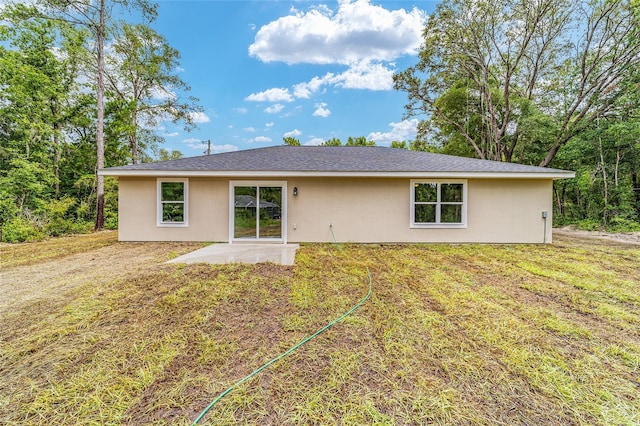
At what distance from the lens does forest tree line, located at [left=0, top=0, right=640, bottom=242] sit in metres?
11.2

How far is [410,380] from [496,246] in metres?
7.53

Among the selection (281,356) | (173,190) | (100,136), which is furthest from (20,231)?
(281,356)

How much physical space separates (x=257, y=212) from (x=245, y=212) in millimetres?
393

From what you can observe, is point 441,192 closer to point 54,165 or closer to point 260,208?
point 260,208

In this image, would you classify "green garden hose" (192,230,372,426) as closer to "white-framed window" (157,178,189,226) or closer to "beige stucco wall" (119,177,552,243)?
"beige stucco wall" (119,177,552,243)

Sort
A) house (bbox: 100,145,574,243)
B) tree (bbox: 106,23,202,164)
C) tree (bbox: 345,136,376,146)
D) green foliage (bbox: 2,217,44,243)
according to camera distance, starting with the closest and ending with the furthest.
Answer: house (bbox: 100,145,574,243) < green foliage (bbox: 2,217,44,243) < tree (bbox: 106,23,202,164) < tree (bbox: 345,136,376,146)

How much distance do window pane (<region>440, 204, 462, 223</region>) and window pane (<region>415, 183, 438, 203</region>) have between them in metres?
0.47

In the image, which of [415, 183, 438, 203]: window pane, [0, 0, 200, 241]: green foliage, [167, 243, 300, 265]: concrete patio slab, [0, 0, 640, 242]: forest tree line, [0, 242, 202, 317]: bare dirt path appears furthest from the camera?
[0, 0, 640, 242]: forest tree line

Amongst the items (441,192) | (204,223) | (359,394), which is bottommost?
(359,394)

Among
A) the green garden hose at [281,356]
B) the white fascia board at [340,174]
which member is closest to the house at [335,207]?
the white fascia board at [340,174]

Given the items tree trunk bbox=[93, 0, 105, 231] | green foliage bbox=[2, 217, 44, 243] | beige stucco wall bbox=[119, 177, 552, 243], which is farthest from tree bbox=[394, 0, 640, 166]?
green foliage bbox=[2, 217, 44, 243]

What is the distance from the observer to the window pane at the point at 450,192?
8.29 m

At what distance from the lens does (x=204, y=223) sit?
27.2 feet

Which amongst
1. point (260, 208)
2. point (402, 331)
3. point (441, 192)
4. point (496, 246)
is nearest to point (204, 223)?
point (260, 208)
